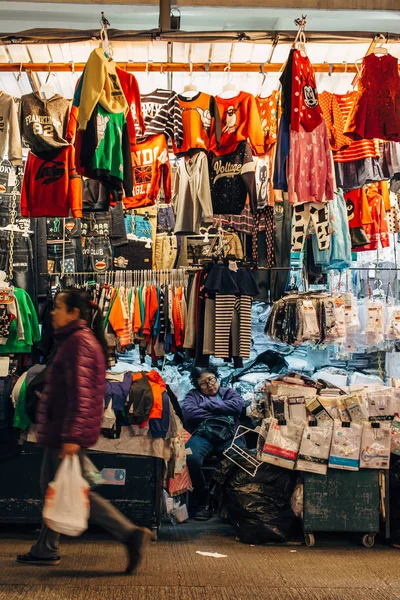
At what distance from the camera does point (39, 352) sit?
21.6 feet

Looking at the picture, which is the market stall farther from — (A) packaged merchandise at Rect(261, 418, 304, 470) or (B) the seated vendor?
(B) the seated vendor

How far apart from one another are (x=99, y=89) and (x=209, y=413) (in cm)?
369

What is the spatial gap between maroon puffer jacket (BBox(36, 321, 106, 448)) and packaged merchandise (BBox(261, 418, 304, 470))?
1.95 meters

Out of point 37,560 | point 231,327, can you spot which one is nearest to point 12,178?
point 231,327

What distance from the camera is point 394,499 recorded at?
558 centimetres

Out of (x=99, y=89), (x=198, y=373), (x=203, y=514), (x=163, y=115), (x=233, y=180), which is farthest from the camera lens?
(x=198, y=373)

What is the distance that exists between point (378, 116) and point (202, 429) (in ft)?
11.9

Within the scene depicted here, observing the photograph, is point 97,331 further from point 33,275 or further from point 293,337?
point 33,275

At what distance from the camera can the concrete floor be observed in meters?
3.91

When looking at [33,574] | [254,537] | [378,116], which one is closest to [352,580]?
[254,537]

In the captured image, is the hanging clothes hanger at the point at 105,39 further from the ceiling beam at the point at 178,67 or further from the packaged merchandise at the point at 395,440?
the packaged merchandise at the point at 395,440

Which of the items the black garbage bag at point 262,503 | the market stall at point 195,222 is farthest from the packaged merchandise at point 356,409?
the black garbage bag at point 262,503

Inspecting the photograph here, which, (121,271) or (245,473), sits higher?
(121,271)

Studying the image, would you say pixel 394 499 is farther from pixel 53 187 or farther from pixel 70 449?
pixel 53 187
